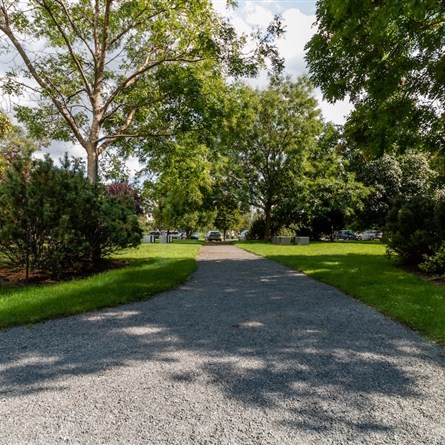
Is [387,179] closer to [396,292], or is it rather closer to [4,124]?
[396,292]

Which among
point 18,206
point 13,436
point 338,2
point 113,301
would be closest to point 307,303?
point 113,301

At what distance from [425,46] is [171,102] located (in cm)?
798

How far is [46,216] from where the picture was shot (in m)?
7.79

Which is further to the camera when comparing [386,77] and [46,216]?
[386,77]

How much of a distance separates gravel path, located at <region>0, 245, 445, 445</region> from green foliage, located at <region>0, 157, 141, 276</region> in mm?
3771

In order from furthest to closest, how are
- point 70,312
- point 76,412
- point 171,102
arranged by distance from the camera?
point 171,102 → point 70,312 → point 76,412

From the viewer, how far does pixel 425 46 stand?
332 inches

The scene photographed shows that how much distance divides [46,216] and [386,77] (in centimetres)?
965

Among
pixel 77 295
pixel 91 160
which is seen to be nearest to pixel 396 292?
pixel 77 295

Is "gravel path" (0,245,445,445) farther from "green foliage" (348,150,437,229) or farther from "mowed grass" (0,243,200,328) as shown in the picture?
"green foliage" (348,150,437,229)

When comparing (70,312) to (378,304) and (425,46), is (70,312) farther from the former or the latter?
(425,46)

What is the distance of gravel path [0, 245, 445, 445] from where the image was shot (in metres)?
2.29

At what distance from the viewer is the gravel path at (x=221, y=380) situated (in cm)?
229

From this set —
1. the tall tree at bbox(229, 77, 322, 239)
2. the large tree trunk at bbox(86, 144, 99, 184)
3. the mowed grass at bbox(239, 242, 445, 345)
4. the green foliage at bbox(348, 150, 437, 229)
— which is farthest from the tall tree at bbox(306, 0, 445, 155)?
the green foliage at bbox(348, 150, 437, 229)
